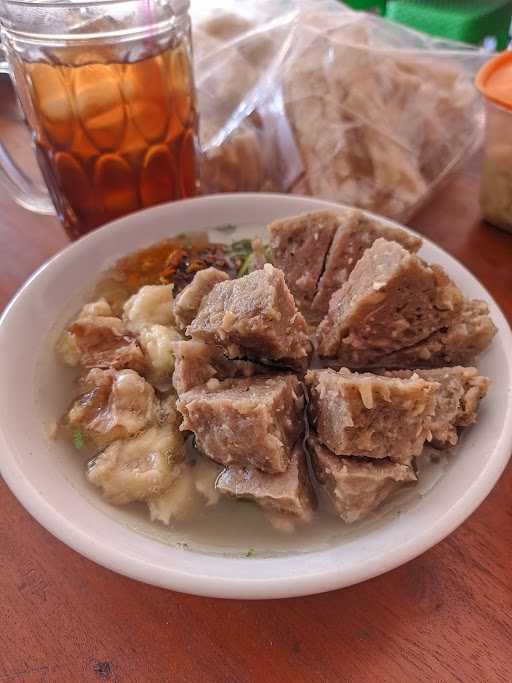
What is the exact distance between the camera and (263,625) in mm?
1106

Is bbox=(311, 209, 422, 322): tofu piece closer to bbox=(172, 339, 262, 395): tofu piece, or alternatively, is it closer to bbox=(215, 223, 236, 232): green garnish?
bbox=(172, 339, 262, 395): tofu piece

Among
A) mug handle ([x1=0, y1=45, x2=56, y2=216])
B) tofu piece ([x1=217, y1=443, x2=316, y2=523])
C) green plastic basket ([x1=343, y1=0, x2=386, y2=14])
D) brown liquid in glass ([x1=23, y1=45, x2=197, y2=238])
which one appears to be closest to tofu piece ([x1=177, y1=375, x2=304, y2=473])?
tofu piece ([x1=217, y1=443, x2=316, y2=523])

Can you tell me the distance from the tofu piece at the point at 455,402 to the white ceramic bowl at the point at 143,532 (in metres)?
0.03

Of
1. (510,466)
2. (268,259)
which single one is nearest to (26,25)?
(268,259)

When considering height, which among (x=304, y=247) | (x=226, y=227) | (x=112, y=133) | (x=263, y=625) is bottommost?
(x=263, y=625)

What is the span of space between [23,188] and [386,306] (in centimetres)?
130

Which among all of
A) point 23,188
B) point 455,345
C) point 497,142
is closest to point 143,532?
point 455,345

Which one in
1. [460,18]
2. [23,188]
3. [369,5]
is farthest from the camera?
[369,5]

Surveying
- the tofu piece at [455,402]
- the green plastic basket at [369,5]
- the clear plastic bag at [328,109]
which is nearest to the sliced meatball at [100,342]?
the tofu piece at [455,402]

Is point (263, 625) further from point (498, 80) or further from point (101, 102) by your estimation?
point (498, 80)

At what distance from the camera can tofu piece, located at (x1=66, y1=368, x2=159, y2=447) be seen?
1.29 meters

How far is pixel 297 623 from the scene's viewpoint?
1106 millimetres

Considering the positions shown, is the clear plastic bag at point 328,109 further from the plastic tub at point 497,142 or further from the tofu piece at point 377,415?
the tofu piece at point 377,415

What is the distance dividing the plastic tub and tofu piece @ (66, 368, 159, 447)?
134cm
